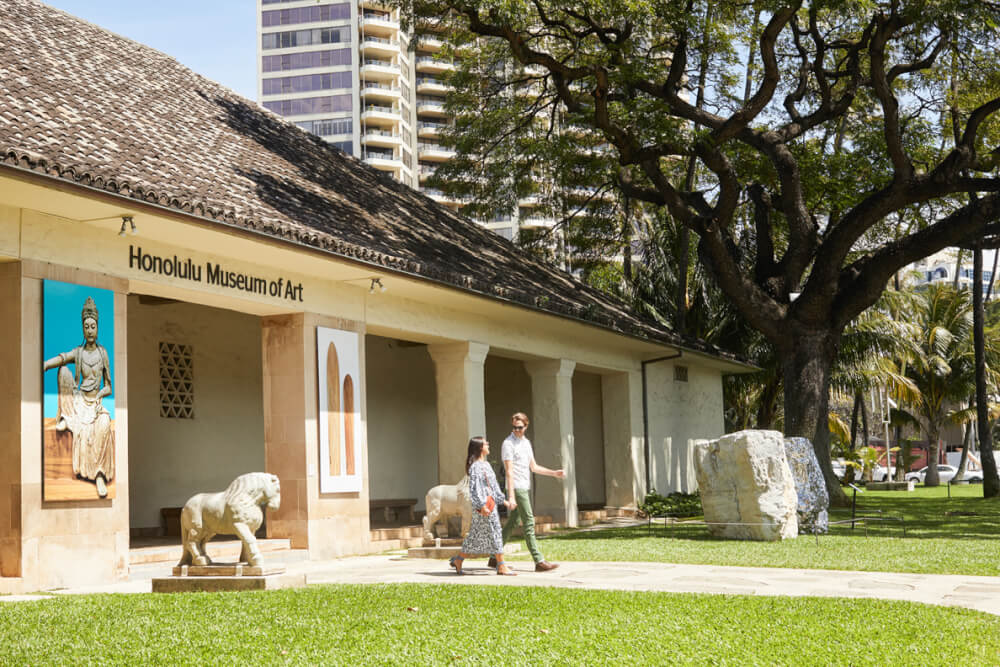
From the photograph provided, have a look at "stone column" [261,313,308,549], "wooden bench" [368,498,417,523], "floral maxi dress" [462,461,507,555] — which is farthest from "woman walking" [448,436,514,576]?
"wooden bench" [368,498,417,523]

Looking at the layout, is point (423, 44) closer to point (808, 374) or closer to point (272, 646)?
point (808, 374)

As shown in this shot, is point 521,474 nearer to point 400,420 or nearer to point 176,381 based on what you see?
point 176,381

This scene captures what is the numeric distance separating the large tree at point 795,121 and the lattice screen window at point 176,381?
6817 mm

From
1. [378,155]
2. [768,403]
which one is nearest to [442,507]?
[768,403]

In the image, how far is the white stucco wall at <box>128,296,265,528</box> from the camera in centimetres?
1599

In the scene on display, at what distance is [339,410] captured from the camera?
14289mm

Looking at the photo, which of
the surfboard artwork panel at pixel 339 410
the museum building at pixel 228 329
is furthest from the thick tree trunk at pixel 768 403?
the surfboard artwork panel at pixel 339 410

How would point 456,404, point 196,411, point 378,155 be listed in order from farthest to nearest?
point 378,155
point 456,404
point 196,411

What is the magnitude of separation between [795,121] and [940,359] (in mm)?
21848

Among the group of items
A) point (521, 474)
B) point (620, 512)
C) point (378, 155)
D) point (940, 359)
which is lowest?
point (620, 512)

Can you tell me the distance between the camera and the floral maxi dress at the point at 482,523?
1055 centimetres

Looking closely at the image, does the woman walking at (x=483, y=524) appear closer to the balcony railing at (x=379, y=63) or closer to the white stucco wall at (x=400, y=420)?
the white stucco wall at (x=400, y=420)

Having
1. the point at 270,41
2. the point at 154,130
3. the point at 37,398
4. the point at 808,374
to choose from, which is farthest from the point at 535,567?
the point at 270,41

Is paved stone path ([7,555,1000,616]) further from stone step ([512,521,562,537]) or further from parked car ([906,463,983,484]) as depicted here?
parked car ([906,463,983,484])
